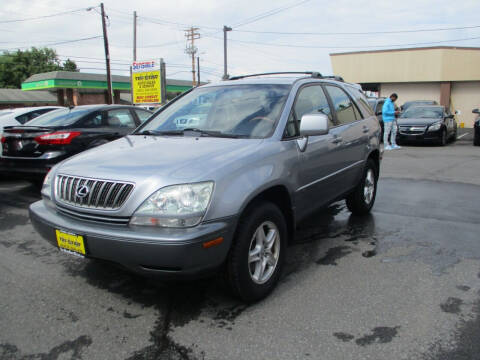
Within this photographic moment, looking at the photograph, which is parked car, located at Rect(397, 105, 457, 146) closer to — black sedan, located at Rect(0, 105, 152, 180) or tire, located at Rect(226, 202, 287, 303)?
black sedan, located at Rect(0, 105, 152, 180)

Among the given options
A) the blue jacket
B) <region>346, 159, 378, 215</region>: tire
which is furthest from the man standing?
<region>346, 159, 378, 215</region>: tire

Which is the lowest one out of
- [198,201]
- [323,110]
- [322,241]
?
[322,241]

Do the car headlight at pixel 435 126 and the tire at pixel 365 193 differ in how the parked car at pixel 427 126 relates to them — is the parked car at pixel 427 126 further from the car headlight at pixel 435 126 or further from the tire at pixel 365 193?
the tire at pixel 365 193

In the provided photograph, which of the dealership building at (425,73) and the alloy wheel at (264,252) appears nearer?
the alloy wheel at (264,252)

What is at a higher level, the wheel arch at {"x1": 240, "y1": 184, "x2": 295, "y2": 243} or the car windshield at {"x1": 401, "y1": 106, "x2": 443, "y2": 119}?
the car windshield at {"x1": 401, "y1": 106, "x2": 443, "y2": 119}

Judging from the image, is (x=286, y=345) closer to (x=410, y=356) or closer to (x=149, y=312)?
(x=410, y=356)

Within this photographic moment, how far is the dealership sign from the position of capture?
17.3m

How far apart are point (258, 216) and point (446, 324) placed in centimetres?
146

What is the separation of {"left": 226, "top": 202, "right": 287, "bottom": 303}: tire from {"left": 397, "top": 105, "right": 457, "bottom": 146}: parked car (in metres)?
12.4

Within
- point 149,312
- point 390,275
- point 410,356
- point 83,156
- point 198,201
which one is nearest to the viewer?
point 410,356

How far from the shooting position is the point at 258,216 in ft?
9.68

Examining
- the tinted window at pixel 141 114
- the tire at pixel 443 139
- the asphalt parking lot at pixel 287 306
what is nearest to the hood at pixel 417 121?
the tire at pixel 443 139

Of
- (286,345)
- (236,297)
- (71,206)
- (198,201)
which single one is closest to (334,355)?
(286,345)

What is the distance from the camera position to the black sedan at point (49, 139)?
625 centimetres
